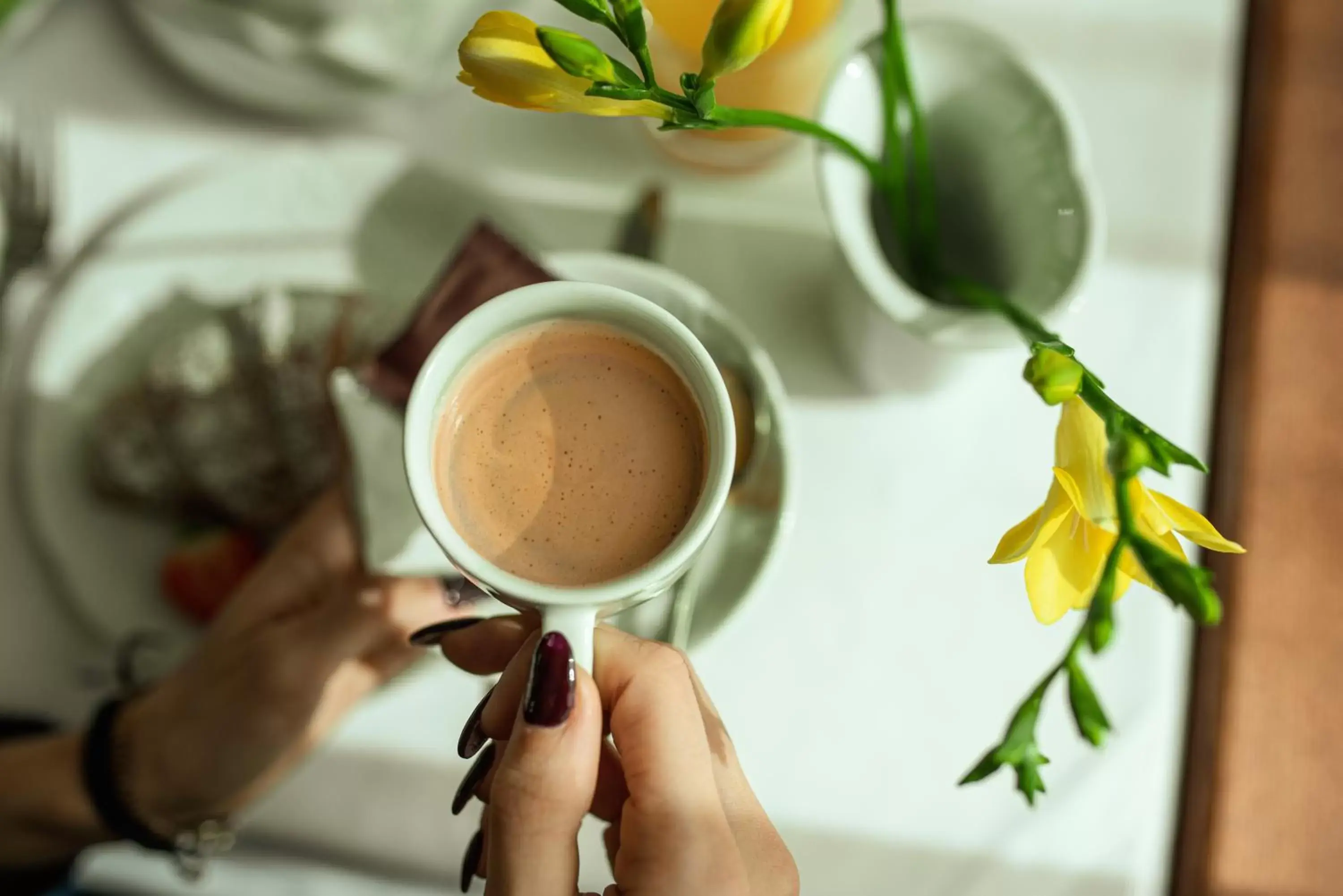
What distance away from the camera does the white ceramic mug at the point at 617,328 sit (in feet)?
1.15

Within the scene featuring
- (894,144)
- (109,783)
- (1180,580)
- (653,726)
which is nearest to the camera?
(1180,580)

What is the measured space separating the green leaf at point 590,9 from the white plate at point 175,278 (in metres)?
0.29

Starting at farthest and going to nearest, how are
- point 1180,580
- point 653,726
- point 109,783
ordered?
point 109,783 → point 653,726 → point 1180,580

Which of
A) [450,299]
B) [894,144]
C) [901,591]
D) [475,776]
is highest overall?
[894,144]

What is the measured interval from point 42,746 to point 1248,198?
796 millimetres

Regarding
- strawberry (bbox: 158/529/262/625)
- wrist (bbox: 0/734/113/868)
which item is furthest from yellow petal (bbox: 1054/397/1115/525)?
wrist (bbox: 0/734/113/868)

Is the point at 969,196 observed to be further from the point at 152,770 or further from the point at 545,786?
the point at 152,770

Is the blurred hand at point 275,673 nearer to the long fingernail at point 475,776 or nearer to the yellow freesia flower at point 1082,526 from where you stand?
the long fingernail at point 475,776

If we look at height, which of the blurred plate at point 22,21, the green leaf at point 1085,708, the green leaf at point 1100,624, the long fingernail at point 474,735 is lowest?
the long fingernail at point 474,735

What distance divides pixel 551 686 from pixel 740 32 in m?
0.23

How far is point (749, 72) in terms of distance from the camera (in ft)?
1.76

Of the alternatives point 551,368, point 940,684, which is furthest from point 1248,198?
point 551,368

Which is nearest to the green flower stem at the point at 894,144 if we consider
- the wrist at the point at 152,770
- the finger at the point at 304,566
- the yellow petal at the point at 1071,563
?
the yellow petal at the point at 1071,563

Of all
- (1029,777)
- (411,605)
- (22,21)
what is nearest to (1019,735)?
(1029,777)
